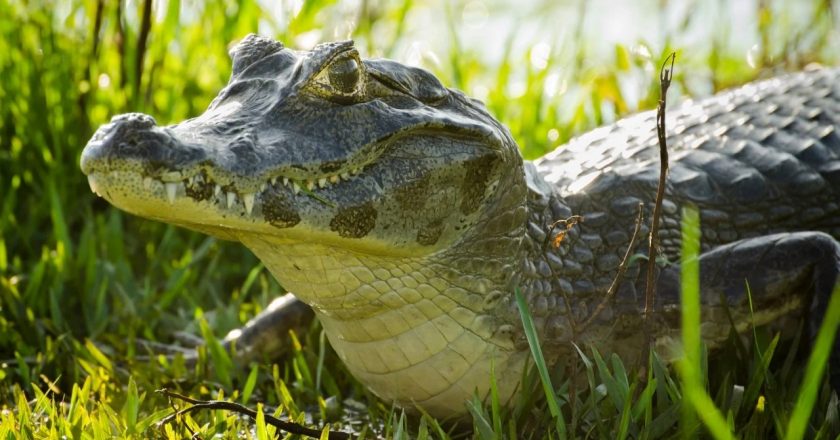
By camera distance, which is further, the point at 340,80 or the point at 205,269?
the point at 205,269

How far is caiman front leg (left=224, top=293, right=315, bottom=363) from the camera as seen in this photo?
3.52 metres

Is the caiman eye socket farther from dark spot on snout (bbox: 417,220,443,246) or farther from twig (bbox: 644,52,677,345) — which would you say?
twig (bbox: 644,52,677,345)

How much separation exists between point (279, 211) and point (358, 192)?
0.22 m

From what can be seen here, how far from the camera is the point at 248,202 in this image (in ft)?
7.68

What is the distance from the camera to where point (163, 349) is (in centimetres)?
363

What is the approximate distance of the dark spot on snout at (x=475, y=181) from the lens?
272cm

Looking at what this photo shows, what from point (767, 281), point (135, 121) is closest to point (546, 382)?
point (767, 281)

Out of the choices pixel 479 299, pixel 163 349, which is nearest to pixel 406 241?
pixel 479 299

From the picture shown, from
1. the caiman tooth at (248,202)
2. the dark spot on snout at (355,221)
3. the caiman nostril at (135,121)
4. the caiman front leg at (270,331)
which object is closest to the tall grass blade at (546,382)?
the dark spot on snout at (355,221)

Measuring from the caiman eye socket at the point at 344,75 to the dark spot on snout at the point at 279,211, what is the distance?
1.24 ft

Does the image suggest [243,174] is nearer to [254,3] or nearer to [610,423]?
[610,423]

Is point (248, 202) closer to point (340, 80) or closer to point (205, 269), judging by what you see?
point (340, 80)

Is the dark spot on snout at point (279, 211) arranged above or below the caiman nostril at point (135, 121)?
below

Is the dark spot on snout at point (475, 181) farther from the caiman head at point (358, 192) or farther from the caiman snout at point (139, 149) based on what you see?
the caiman snout at point (139, 149)
